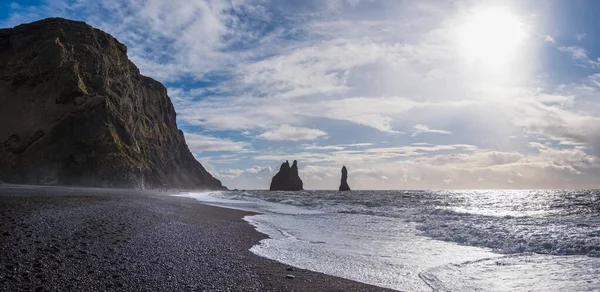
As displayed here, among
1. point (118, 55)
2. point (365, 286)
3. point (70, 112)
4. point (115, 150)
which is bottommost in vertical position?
point (365, 286)

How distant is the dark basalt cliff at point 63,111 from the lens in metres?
74.6

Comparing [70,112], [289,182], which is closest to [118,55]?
[70,112]

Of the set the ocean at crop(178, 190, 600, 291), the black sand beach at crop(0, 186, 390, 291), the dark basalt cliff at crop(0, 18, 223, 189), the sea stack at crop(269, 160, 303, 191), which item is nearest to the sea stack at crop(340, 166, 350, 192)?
the sea stack at crop(269, 160, 303, 191)

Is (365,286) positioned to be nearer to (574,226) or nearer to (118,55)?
(574,226)

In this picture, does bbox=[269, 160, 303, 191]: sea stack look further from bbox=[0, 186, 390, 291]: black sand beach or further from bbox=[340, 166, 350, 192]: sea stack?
bbox=[0, 186, 390, 291]: black sand beach

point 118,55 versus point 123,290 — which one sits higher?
point 118,55

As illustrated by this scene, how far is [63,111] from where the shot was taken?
3172 inches

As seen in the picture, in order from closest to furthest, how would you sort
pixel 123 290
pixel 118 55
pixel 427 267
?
pixel 123 290 < pixel 427 267 < pixel 118 55

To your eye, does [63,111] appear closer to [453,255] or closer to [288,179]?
[453,255]

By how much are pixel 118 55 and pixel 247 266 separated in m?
116

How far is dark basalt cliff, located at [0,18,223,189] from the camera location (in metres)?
74.6

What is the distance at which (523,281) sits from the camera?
1047cm

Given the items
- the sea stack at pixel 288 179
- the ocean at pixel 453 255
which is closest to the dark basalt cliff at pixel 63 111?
the ocean at pixel 453 255

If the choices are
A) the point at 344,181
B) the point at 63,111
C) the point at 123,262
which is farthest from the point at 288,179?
the point at 123,262
